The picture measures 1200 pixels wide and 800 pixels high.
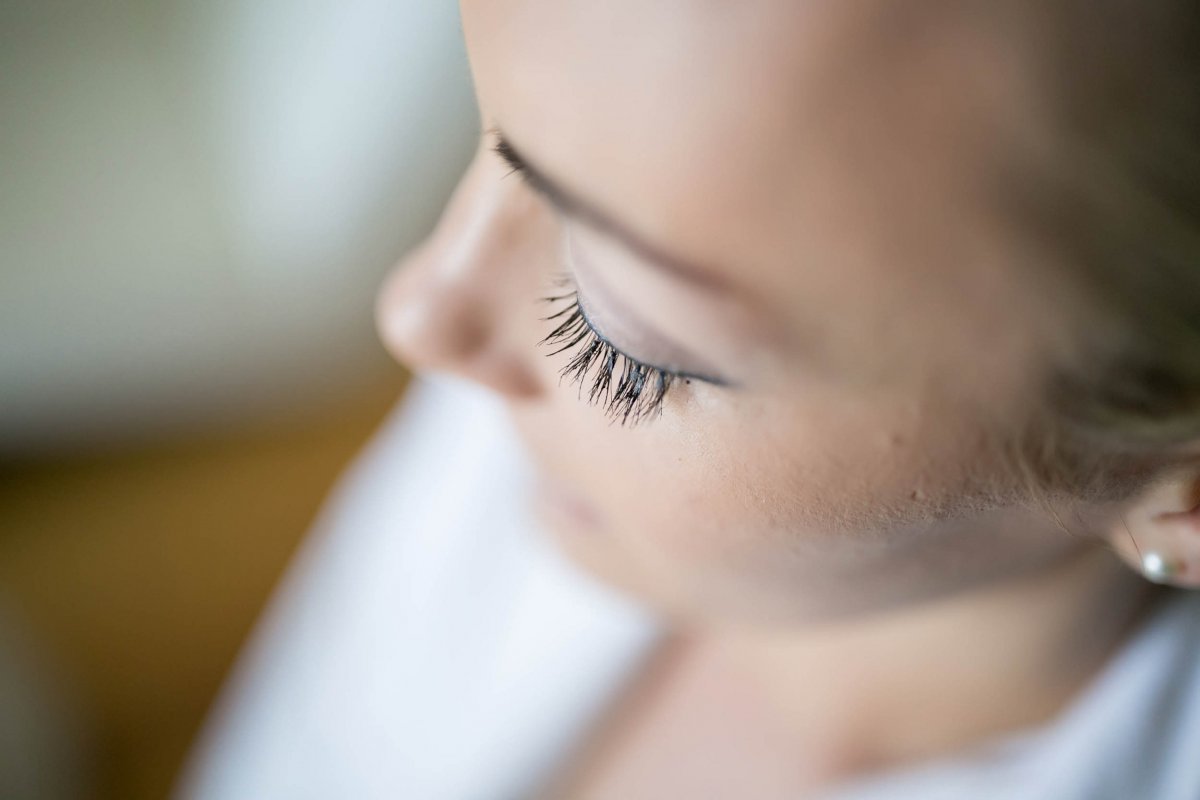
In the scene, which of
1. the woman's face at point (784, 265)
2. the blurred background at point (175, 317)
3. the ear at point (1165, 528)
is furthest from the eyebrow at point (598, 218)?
the blurred background at point (175, 317)

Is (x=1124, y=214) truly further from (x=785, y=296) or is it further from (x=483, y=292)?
(x=483, y=292)

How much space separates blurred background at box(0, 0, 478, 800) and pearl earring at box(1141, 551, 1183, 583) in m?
→ 0.75

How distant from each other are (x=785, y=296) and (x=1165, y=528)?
0.20 metres

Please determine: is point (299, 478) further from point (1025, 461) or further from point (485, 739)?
point (1025, 461)

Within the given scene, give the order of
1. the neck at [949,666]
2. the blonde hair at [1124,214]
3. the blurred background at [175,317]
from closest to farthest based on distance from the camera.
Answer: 1. the blonde hair at [1124,214]
2. the neck at [949,666]
3. the blurred background at [175,317]

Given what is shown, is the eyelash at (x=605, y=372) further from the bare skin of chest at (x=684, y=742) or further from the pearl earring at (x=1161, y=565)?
the bare skin of chest at (x=684, y=742)

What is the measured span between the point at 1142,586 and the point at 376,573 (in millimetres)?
568

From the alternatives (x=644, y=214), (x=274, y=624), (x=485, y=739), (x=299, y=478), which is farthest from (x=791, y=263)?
(x=299, y=478)

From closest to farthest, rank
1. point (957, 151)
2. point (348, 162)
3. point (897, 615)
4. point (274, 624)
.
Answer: point (957, 151) < point (897, 615) < point (274, 624) < point (348, 162)

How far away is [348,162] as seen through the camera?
1098 mm

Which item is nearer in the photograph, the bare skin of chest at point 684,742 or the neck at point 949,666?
the neck at point 949,666

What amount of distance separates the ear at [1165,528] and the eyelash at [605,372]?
0.63 feet

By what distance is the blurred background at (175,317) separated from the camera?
3.33 ft

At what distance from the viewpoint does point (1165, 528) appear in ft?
1.32
